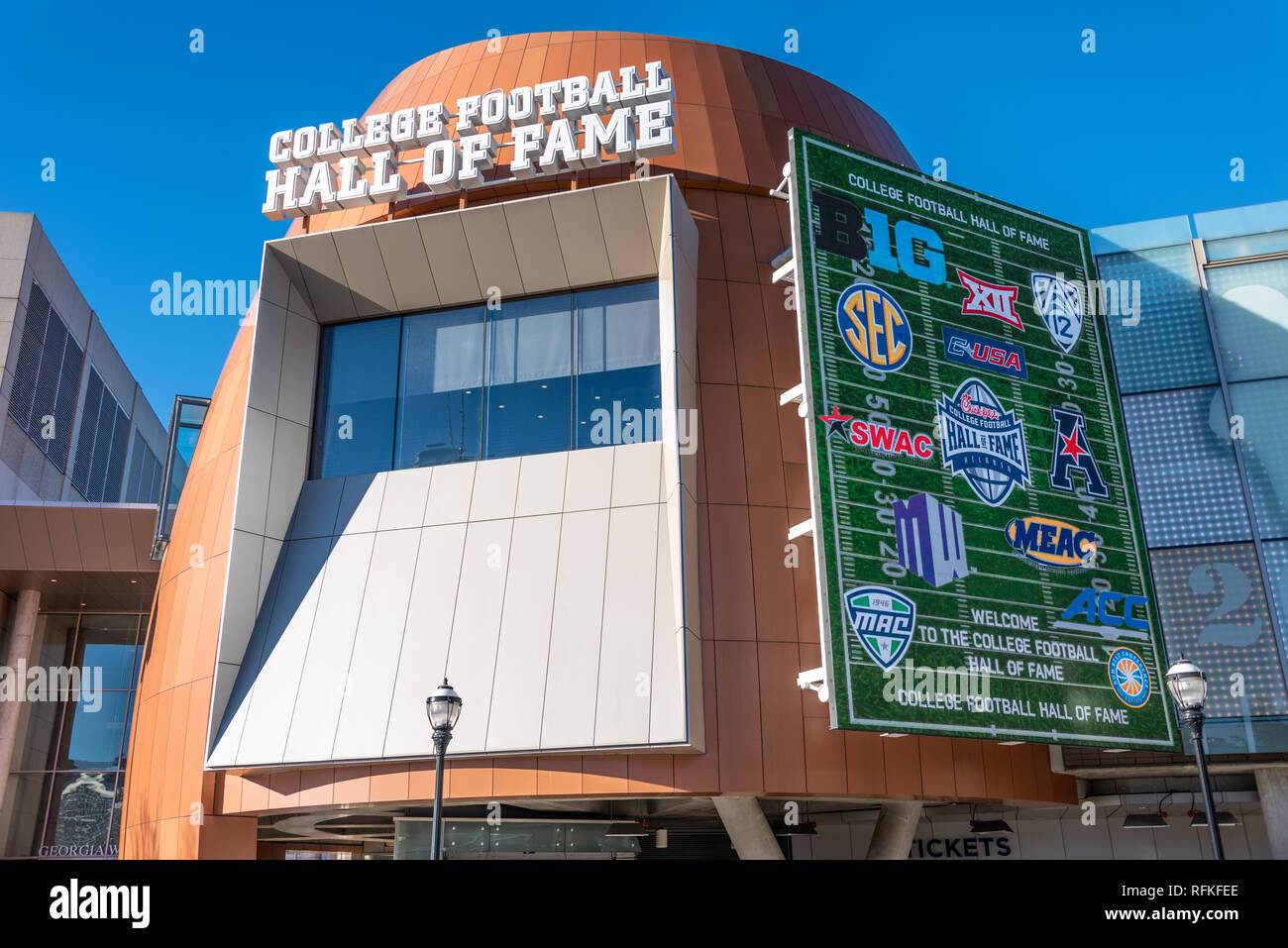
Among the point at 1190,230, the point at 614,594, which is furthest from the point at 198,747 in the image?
the point at 1190,230

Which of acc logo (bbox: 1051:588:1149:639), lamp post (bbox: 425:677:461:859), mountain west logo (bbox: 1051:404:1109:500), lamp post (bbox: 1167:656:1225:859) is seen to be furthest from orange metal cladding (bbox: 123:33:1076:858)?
mountain west logo (bbox: 1051:404:1109:500)

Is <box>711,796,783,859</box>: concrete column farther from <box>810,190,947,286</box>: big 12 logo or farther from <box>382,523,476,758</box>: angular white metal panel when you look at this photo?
<box>810,190,947,286</box>: big 12 logo

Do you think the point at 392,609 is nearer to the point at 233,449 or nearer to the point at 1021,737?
the point at 233,449

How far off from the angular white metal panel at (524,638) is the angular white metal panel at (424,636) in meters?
0.57

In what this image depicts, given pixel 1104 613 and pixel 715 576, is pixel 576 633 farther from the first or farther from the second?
pixel 1104 613

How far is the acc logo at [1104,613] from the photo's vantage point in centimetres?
1508

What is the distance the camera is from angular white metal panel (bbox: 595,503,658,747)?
1352 cm

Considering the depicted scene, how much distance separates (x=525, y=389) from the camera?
16.9 metres

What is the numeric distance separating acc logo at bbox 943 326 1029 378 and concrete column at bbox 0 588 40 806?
24.5 metres

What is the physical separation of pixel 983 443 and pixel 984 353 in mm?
1583

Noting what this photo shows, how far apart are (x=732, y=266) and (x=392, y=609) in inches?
293

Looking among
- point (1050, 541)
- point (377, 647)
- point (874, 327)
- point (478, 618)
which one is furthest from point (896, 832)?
point (377, 647)

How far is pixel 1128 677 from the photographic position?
15023mm
